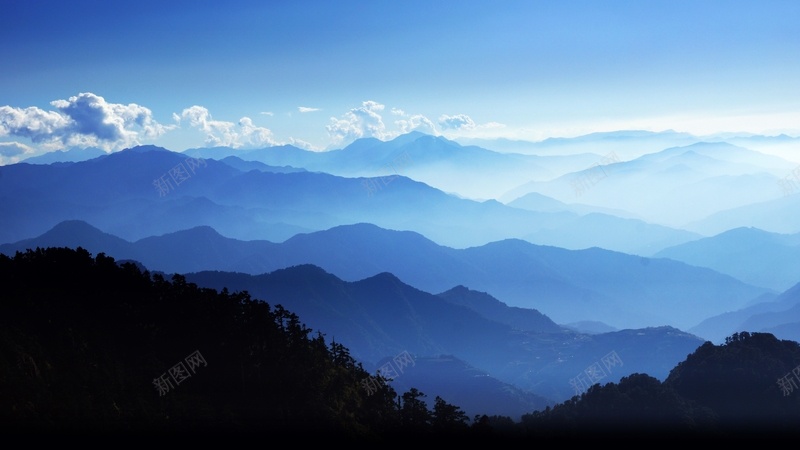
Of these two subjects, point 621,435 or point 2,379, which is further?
point 621,435

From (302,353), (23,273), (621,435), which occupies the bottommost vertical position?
(621,435)

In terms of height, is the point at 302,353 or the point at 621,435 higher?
the point at 302,353

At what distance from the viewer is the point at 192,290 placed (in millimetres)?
90375

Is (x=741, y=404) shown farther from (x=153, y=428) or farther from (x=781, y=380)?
(x=153, y=428)

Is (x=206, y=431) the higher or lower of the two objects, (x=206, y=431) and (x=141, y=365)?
the lower

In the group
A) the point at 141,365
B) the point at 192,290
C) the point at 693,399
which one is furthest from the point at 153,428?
the point at 693,399

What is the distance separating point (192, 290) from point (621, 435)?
65037 mm

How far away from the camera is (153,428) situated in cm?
6800

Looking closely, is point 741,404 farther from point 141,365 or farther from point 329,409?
point 141,365

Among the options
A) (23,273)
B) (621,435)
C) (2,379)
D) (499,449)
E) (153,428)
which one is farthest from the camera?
(621,435)

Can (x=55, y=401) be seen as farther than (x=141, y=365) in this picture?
No

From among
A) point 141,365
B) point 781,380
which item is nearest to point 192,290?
point 141,365

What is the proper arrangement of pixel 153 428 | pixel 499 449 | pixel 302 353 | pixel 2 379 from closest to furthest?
1. pixel 2 379
2. pixel 153 428
3. pixel 499 449
4. pixel 302 353

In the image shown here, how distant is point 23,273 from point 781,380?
126730 mm
